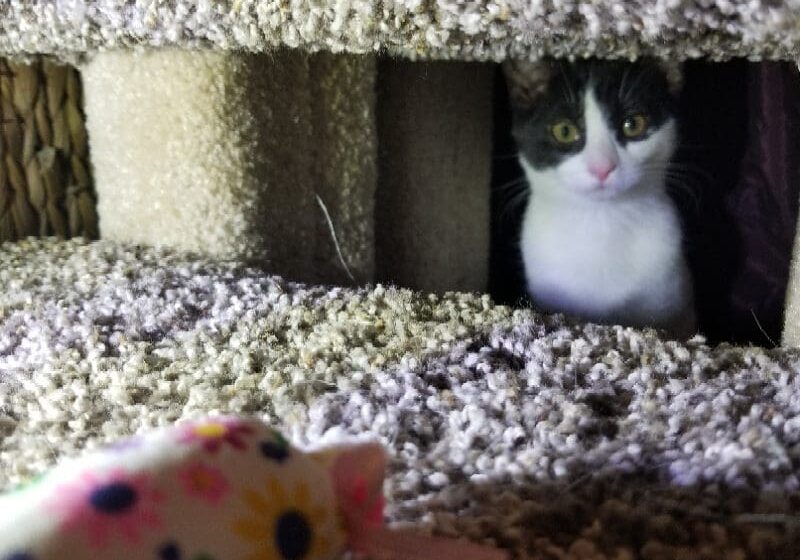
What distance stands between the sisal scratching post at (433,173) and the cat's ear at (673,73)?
13.5 inches

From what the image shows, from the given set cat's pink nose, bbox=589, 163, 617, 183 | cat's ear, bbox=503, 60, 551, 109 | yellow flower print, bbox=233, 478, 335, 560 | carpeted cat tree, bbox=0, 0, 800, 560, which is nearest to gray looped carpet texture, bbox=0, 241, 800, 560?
carpeted cat tree, bbox=0, 0, 800, 560

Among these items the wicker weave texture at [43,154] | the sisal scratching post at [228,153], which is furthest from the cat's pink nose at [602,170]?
the wicker weave texture at [43,154]

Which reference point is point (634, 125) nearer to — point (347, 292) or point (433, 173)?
point (433, 173)

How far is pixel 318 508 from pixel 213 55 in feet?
2.46

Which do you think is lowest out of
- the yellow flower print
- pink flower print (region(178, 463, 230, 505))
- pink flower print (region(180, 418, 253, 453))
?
the yellow flower print

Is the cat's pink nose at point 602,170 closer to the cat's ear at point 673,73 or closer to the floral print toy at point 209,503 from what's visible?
the cat's ear at point 673,73

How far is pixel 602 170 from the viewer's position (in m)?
1.22

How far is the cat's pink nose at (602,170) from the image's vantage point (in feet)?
4.00

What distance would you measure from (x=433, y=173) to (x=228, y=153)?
0.48m

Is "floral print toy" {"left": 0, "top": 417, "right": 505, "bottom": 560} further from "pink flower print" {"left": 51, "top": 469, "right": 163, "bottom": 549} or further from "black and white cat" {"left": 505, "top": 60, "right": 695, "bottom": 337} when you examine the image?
"black and white cat" {"left": 505, "top": 60, "right": 695, "bottom": 337}

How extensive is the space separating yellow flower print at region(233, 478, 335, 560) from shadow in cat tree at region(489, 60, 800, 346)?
1038mm

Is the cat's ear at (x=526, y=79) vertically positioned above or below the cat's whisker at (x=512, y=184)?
above

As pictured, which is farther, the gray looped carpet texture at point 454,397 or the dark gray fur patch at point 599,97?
the dark gray fur patch at point 599,97

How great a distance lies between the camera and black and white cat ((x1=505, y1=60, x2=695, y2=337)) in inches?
49.5
